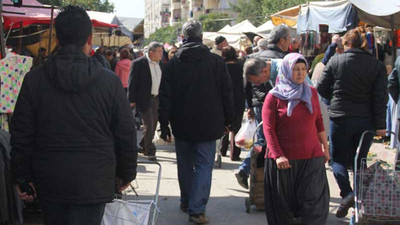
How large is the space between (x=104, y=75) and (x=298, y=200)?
215 cm

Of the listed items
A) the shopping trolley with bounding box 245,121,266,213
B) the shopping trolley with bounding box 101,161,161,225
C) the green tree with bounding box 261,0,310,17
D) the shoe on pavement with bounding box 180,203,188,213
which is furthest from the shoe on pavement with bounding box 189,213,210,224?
the green tree with bounding box 261,0,310,17

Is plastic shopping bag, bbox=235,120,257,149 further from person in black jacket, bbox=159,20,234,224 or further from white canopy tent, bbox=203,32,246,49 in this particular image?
white canopy tent, bbox=203,32,246,49

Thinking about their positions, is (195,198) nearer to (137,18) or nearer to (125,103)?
(125,103)

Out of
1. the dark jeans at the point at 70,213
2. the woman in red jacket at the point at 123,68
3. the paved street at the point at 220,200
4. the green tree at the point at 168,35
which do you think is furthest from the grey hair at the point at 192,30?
the green tree at the point at 168,35

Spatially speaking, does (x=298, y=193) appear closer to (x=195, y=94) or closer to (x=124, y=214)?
(x=124, y=214)

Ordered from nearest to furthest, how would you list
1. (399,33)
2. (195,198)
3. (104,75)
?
1. (104,75)
2. (195,198)
3. (399,33)

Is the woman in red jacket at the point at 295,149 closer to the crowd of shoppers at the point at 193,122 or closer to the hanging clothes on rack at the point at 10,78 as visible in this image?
the crowd of shoppers at the point at 193,122

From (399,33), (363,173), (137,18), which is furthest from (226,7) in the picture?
(363,173)

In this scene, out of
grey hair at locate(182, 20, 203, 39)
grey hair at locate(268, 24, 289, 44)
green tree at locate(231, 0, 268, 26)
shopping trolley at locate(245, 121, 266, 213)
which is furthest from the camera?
green tree at locate(231, 0, 268, 26)

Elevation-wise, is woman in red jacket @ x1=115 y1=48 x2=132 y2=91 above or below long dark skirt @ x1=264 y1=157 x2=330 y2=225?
above

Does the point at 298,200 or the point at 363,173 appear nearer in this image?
the point at 298,200

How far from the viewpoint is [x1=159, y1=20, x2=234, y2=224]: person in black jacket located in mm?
6086

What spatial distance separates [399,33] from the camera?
11383 mm

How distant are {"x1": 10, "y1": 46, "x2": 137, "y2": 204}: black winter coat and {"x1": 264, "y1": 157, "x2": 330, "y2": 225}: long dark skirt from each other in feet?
6.01
